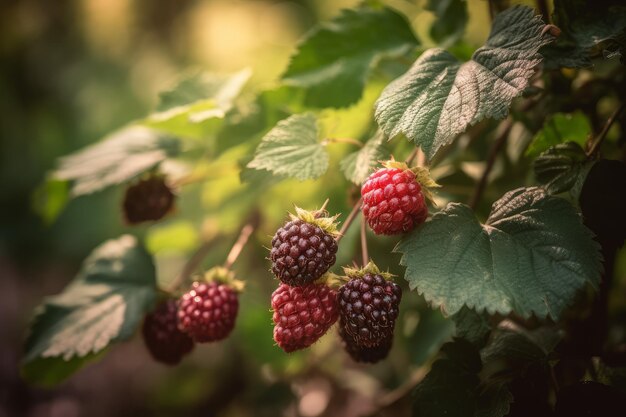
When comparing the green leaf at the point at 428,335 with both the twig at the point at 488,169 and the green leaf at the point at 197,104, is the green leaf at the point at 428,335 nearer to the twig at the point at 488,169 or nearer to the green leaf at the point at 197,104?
the twig at the point at 488,169

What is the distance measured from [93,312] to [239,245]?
13.4 inches

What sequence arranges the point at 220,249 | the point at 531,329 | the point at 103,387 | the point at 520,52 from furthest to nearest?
the point at 103,387
the point at 220,249
the point at 531,329
the point at 520,52

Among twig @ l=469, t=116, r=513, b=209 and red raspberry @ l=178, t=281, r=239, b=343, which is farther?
twig @ l=469, t=116, r=513, b=209

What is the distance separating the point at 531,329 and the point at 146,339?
777 mm

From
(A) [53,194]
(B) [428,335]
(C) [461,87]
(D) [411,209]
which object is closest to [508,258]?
(D) [411,209]

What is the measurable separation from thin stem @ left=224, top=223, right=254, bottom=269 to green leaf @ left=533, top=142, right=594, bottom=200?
591 millimetres

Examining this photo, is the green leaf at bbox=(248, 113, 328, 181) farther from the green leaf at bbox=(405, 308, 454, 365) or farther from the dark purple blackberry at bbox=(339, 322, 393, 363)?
the green leaf at bbox=(405, 308, 454, 365)

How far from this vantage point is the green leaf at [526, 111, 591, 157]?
0.93m

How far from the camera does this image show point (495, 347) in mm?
865

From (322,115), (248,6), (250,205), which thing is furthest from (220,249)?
(248,6)

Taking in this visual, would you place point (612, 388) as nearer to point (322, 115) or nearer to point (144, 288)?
point (322, 115)

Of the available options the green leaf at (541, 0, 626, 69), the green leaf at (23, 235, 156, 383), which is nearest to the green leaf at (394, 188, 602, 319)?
the green leaf at (541, 0, 626, 69)

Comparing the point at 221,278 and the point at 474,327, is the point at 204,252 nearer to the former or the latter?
the point at 221,278

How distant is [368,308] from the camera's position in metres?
0.71
